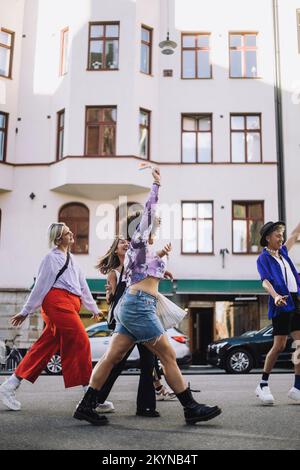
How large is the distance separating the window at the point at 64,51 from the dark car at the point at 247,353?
1223 centimetres

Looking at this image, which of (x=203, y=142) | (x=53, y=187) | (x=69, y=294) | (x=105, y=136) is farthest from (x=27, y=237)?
(x=69, y=294)

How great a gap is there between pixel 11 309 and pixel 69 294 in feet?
51.3

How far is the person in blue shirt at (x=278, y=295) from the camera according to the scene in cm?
622

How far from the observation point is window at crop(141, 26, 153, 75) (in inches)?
877

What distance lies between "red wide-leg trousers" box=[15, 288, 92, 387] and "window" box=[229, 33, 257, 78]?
61.6 feet

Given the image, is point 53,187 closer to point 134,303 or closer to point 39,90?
point 39,90

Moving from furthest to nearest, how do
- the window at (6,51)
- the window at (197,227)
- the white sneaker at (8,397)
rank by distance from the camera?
the window at (6,51)
the window at (197,227)
the white sneaker at (8,397)

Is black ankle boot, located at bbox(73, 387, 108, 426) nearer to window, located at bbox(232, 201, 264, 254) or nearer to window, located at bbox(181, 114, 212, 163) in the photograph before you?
window, located at bbox(232, 201, 264, 254)

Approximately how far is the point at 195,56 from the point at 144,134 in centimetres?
406

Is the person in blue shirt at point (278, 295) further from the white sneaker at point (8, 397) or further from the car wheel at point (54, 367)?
the car wheel at point (54, 367)

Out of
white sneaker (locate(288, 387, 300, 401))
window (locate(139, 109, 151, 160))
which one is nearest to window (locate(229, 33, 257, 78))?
window (locate(139, 109, 151, 160))

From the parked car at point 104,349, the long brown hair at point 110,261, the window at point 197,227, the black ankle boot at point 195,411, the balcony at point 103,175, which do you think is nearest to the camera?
the black ankle boot at point 195,411

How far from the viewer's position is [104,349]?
15805 mm

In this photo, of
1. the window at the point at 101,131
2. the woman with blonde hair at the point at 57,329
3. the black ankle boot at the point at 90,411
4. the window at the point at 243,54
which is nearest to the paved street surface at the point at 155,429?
the black ankle boot at the point at 90,411
